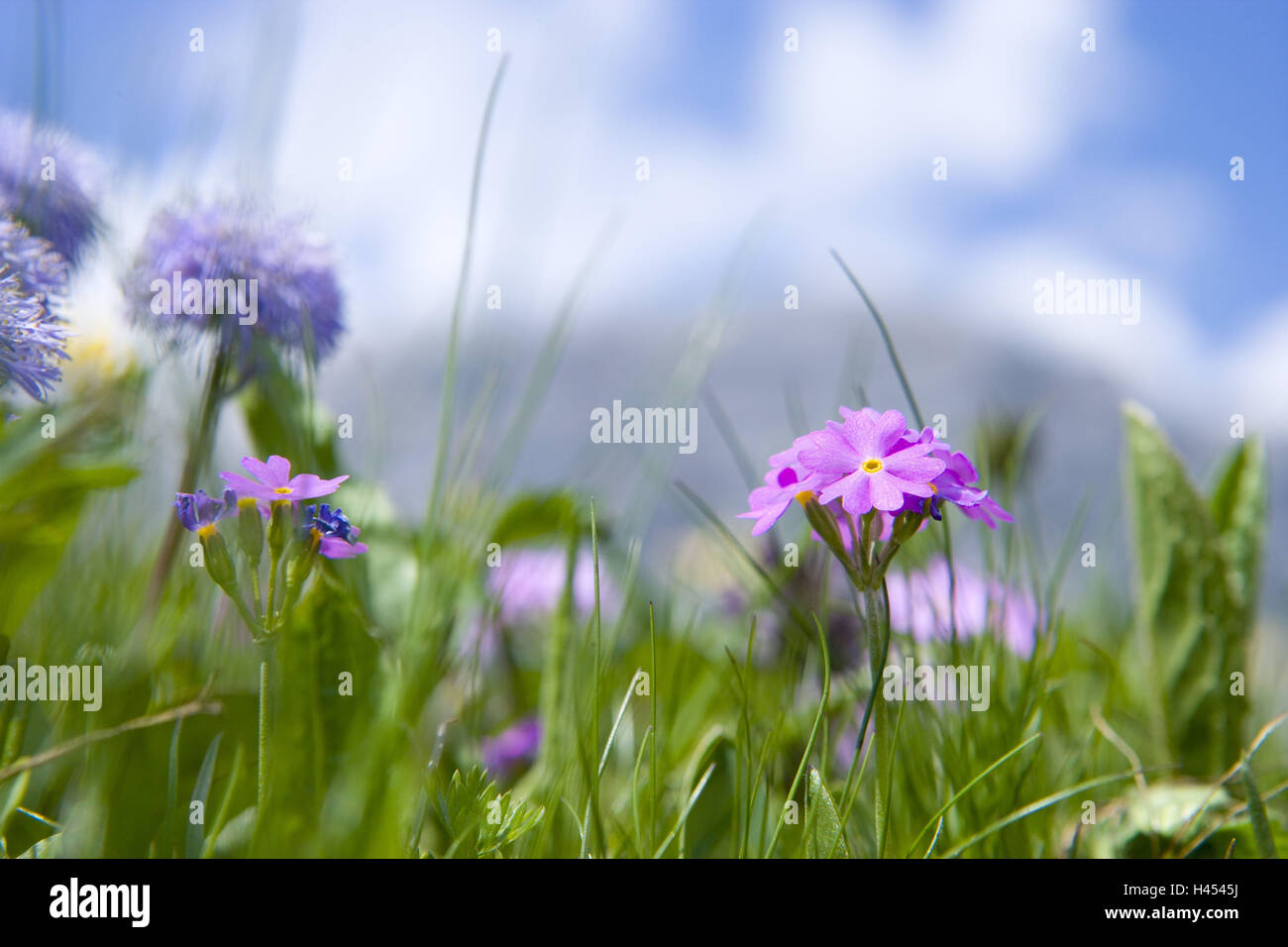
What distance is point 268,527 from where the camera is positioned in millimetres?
488

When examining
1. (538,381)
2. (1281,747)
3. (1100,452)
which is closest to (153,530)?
(538,381)

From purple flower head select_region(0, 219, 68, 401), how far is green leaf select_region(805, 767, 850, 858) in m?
0.52

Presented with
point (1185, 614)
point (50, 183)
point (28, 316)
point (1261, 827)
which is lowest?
point (1261, 827)

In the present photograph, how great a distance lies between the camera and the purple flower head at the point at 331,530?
0.49m

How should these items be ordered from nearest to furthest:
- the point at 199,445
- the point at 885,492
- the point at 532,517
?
the point at 885,492, the point at 199,445, the point at 532,517

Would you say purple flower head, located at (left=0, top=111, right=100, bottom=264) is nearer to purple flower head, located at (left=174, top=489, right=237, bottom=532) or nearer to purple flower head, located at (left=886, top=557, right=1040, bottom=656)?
purple flower head, located at (left=174, top=489, right=237, bottom=532)

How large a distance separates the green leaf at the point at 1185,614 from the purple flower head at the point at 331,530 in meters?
0.77

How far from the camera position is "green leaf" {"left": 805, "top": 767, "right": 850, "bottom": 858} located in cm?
51

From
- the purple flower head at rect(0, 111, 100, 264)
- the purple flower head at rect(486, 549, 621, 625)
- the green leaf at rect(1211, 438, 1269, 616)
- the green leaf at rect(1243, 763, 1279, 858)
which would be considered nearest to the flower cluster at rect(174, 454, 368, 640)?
the purple flower head at rect(0, 111, 100, 264)

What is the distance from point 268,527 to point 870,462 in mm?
342

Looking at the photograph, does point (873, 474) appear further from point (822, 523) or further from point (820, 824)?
point (820, 824)

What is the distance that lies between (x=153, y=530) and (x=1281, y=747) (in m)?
1.61

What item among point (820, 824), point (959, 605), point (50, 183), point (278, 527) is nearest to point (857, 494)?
point (820, 824)

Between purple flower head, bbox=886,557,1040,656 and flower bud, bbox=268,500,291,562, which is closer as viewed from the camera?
flower bud, bbox=268,500,291,562
